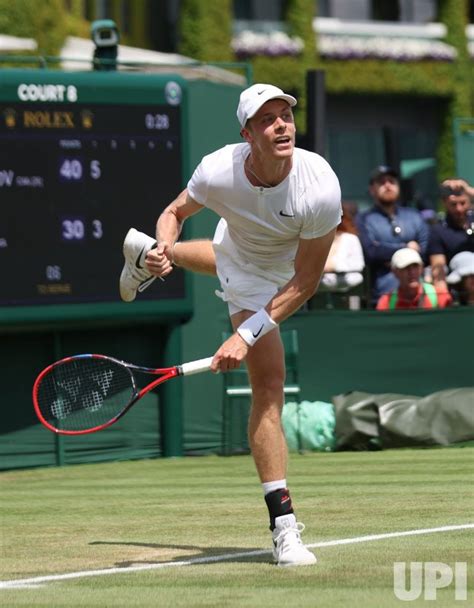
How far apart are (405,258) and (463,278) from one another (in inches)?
36.3

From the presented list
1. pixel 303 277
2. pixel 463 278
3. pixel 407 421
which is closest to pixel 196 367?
pixel 303 277

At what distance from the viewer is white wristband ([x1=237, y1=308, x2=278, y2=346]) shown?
7.76 metres

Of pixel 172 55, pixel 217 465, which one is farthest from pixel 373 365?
pixel 172 55

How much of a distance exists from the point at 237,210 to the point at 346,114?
32653mm

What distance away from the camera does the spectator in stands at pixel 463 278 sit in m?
14.4

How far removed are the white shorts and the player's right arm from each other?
266mm

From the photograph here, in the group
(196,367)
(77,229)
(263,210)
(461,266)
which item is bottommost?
(461,266)

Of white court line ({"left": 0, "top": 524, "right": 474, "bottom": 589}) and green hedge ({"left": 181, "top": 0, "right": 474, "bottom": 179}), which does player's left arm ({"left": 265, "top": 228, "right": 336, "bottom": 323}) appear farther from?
green hedge ({"left": 181, "top": 0, "right": 474, "bottom": 179})

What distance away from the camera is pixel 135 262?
8.81 meters

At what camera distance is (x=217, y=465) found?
13094 millimetres

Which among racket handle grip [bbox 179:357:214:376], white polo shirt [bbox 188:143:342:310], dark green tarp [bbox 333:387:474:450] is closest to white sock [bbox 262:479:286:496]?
racket handle grip [bbox 179:357:214:376]

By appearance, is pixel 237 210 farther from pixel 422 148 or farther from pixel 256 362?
pixel 422 148

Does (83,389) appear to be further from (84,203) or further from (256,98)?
(84,203)

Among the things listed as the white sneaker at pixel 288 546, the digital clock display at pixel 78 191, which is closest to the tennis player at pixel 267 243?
the white sneaker at pixel 288 546
